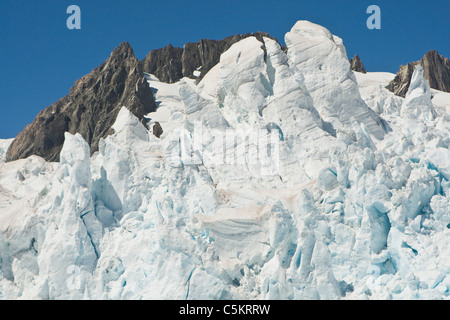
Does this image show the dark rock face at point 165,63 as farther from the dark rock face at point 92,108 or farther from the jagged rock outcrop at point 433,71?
the jagged rock outcrop at point 433,71

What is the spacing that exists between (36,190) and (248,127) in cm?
A: 842

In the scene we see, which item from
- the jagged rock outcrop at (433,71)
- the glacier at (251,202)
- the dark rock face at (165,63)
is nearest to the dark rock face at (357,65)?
the jagged rock outcrop at (433,71)

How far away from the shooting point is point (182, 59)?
53.4 meters

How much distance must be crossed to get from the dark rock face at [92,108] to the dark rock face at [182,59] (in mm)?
3789

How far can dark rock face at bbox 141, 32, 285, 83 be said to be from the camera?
168ft

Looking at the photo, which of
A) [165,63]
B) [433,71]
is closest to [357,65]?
[433,71]

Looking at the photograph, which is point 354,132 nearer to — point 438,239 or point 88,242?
point 438,239

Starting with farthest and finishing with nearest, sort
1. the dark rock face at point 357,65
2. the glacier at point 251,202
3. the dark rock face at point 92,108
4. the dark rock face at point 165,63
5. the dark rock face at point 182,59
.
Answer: the dark rock face at point 165,63 < the dark rock face at point 182,59 < the dark rock face at point 357,65 < the dark rock face at point 92,108 < the glacier at point 251,202

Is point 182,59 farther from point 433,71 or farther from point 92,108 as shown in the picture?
point 433,71

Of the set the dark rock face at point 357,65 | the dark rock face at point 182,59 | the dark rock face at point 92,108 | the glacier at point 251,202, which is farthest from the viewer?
the dark rock face at point 182,59

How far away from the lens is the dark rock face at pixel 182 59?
51250 mm

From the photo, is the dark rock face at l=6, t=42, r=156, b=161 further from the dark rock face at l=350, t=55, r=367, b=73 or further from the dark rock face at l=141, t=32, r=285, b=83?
the dark rock face at l=350, t=55, r=367, b=73

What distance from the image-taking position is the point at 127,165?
102 feet

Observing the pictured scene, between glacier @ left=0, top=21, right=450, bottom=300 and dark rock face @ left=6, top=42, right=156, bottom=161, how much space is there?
8.59 meters
